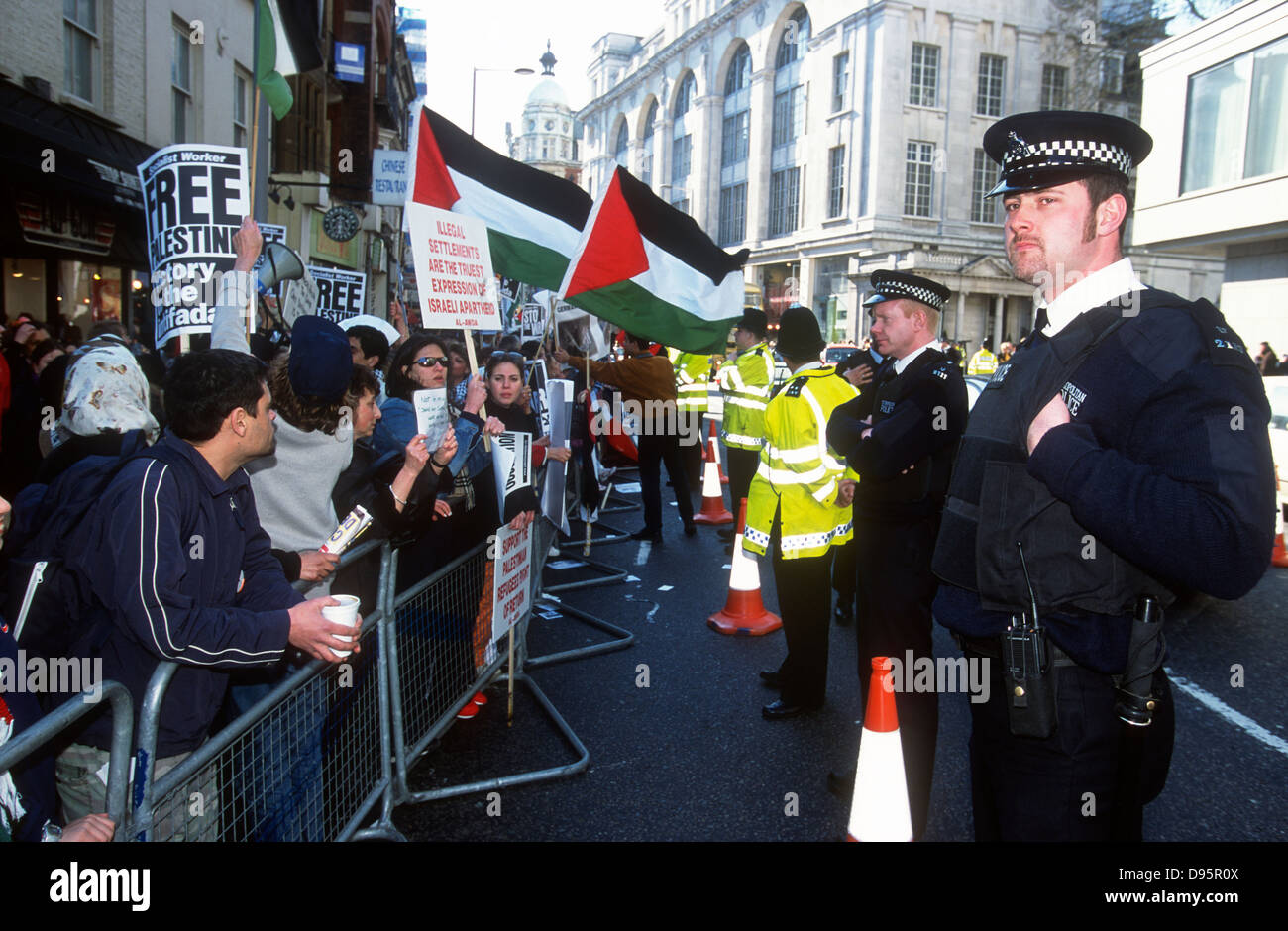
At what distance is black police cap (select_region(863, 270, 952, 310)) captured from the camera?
3.98 m

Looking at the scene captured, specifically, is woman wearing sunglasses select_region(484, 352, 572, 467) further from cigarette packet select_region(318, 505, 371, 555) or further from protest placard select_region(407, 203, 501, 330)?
cigarette packet select_region(318, 505, 371, 555)

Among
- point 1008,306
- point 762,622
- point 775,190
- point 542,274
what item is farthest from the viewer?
point 775,190

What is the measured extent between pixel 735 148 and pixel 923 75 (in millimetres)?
16909

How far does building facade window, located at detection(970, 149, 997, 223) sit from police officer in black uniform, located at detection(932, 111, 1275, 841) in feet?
145

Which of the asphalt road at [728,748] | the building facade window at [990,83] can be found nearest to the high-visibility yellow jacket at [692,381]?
the asphalt road at [728,748]

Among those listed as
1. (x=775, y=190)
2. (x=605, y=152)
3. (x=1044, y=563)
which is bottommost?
(x=1044, y=563)

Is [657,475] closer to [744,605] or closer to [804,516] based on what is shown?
[744,605]

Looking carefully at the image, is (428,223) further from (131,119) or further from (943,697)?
(131,119)

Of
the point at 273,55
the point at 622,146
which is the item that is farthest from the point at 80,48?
the point at 622,146

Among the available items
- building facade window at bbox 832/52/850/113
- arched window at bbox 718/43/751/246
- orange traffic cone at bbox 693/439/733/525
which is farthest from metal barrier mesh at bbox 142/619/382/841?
arched window at bbox 718/43/751/246

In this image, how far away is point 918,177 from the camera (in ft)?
138

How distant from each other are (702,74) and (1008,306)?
1148 inches
